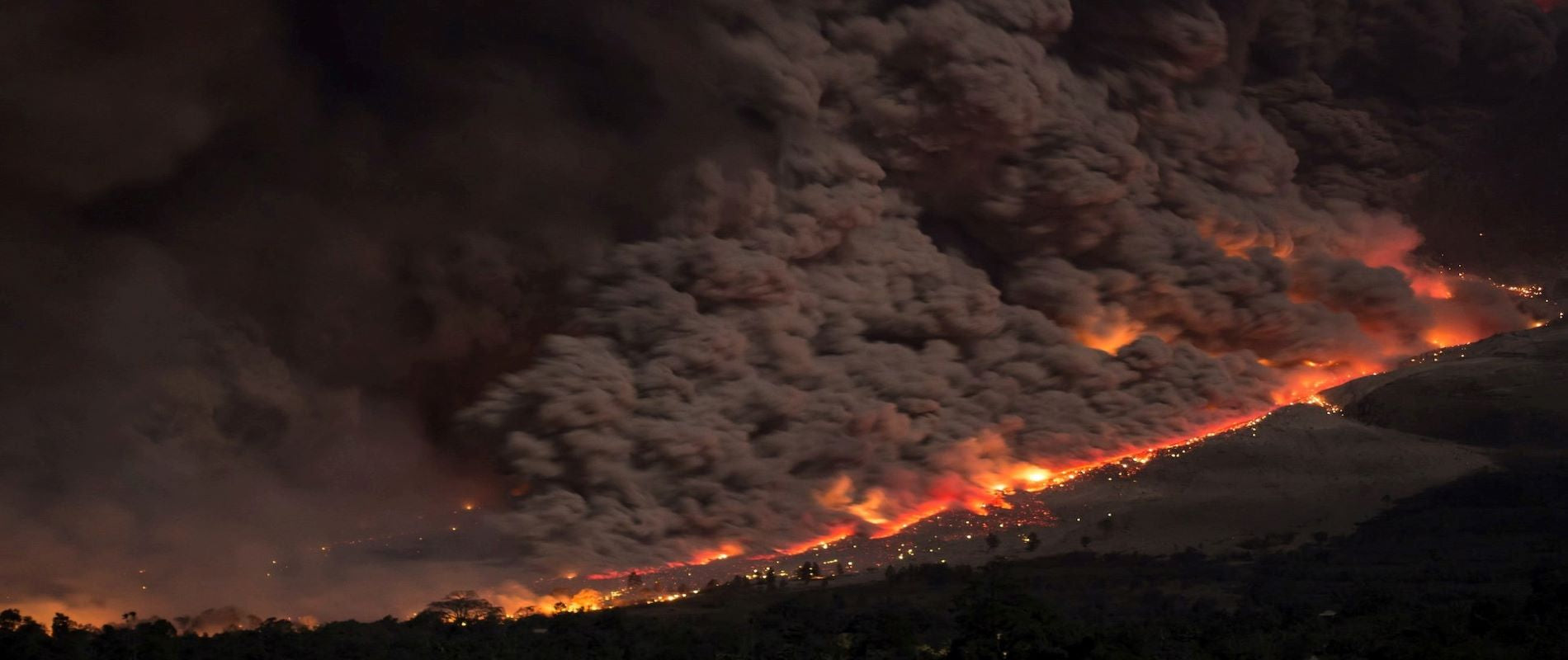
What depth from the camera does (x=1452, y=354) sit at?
15.7 m

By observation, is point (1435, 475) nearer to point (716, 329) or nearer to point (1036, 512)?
point (1036, 512)

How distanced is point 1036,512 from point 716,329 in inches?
121

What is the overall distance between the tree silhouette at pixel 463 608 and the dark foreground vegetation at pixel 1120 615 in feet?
0.31

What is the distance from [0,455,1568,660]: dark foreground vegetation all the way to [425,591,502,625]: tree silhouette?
0.09 metres

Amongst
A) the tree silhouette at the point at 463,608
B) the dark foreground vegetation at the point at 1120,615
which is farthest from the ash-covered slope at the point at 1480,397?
the tree silhouette at the point at 463,608

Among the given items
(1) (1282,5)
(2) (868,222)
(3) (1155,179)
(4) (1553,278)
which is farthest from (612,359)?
(4) (1553,278)

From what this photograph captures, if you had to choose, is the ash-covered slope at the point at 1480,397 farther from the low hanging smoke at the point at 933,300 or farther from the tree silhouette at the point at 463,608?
the tree silhouette at the point at 463,608

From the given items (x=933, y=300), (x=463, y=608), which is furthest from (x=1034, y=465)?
(x=463, y=608)

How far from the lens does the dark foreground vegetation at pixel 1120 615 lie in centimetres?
909

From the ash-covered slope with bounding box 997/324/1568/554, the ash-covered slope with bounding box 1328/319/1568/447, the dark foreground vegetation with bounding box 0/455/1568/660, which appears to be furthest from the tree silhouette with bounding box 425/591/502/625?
the ash-covered slope with bounding box 1328/319/1568/447

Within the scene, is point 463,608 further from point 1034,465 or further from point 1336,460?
point 1336,460

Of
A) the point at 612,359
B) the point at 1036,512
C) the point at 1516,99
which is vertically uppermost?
the point at 1516,99

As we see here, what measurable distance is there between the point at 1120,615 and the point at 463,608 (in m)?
4.51

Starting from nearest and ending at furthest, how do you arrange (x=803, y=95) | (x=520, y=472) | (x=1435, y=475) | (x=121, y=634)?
(x=121, y=634), (x=520, y=472), (x=803, y=95), (x=1435, y=475)
